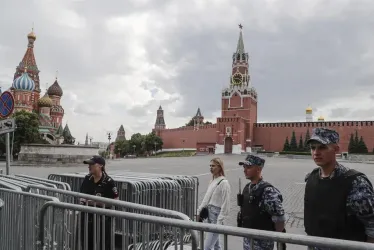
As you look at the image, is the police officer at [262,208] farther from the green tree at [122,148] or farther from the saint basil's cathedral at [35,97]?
the green tree at [122,148]

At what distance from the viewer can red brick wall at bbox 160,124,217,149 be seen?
80188 mm

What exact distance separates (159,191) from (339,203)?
13.2 feet

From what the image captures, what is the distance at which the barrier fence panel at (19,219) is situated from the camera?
4.03 m

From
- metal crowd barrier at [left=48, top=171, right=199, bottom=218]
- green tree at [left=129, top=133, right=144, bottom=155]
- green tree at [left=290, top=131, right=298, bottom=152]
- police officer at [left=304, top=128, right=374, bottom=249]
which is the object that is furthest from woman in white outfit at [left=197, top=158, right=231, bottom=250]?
green tree at [left=129, top=133, right=144, bottom=155]

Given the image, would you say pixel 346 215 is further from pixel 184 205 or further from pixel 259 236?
pixel 184 205

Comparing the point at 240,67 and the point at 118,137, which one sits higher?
the point at 240,67

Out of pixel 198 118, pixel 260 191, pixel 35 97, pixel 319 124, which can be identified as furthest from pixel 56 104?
→ pixel 260 191

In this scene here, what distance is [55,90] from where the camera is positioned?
73.9 metres

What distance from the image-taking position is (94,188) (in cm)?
464

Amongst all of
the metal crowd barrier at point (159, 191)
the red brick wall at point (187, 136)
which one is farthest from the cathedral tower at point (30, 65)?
the metal crowd barrier at point (159, 191)

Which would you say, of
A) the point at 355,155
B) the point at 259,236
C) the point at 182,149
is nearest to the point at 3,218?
the point at 259,236

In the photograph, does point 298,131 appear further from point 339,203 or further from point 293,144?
point 339,203

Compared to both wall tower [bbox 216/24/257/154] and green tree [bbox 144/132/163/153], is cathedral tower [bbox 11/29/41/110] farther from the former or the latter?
wall tower [bbox 216/24/257/154]

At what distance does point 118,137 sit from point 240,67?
57.8 metres
